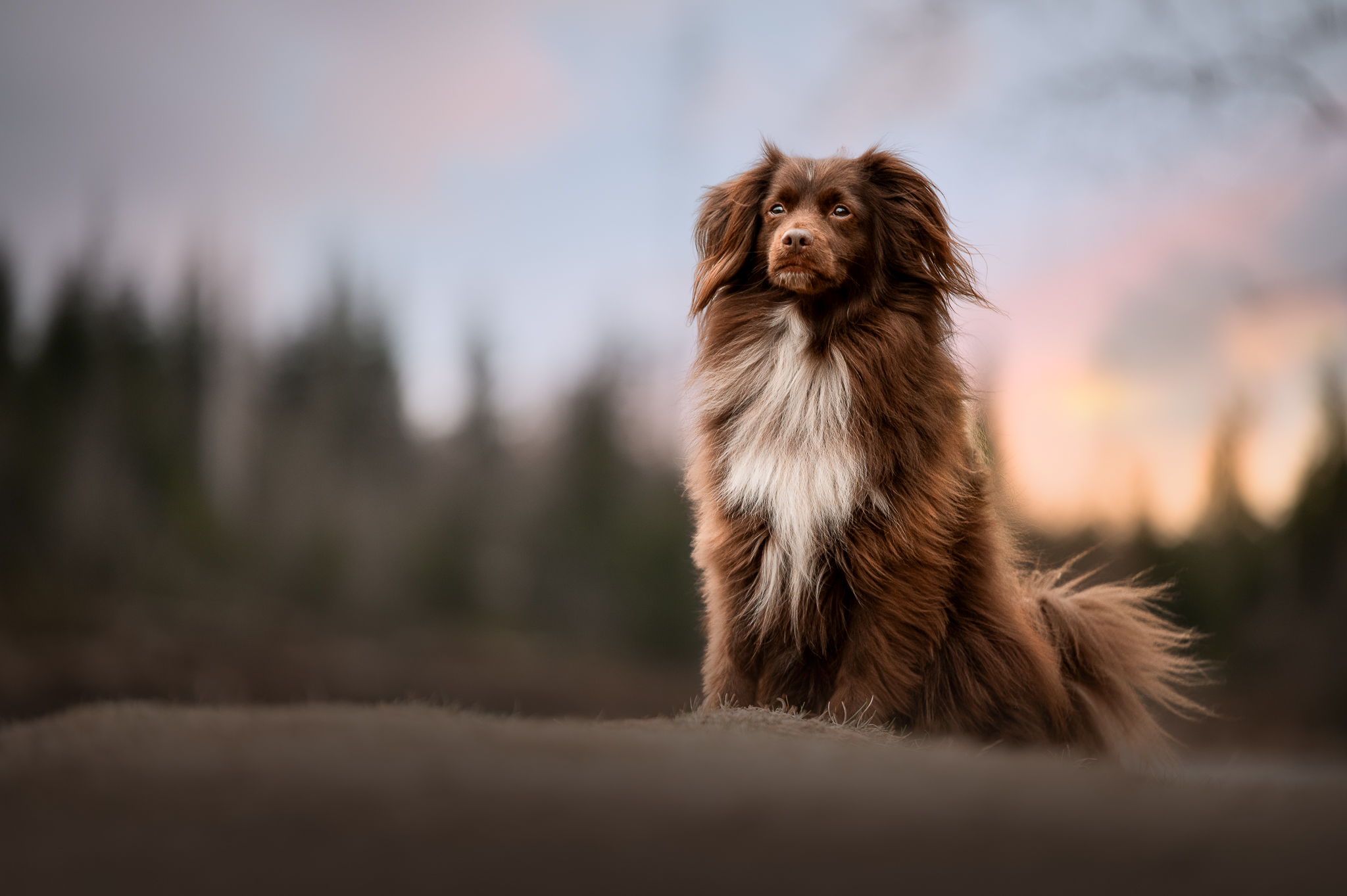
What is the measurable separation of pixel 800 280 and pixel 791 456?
793 mm

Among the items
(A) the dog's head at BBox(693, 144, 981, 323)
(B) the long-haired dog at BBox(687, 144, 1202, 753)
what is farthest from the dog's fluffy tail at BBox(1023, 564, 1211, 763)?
(A) the dog's head at BBox(693, 144, 981, 323)

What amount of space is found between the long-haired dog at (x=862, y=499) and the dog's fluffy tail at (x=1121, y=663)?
1cm

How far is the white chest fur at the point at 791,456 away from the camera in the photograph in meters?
3.93


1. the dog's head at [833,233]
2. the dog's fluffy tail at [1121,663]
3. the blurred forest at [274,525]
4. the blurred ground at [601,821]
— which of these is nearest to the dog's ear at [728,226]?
the dog's head at [833,233]

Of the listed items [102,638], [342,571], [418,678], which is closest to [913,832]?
[418,678]

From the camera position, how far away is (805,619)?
3953 mm

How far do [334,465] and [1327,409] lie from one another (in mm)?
20711

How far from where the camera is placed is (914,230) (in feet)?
14.8

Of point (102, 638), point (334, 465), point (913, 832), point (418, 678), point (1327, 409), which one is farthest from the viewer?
point (334, 465)

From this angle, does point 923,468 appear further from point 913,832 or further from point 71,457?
point 71,457

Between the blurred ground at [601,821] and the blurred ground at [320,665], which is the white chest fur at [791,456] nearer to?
the blurred ground at [601,821]

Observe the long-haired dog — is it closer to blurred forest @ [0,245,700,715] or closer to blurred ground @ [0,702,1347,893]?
blurred ground @ [0,702,1347,893]

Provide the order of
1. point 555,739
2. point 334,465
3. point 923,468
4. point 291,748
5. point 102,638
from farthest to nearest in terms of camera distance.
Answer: point 334,465 < point 102,638 < point 923,468 < point 555,739 < point 291,748

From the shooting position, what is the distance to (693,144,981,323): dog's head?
162 inches
